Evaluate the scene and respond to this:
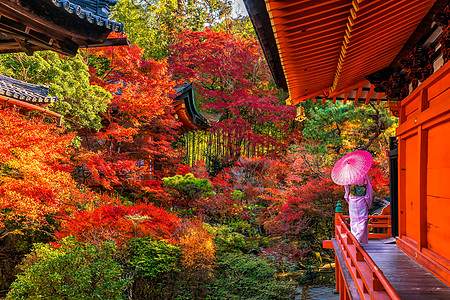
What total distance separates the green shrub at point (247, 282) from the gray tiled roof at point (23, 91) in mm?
5831

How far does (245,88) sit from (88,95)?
10.1 m

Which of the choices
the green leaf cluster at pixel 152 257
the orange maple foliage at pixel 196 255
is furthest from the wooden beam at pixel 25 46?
the orange maple foliage at pixel 196 255

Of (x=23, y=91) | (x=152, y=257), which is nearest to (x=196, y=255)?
(x=152, y=257)

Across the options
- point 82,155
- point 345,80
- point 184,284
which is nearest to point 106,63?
point 82,155

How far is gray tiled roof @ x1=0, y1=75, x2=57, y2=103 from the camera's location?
684 cm

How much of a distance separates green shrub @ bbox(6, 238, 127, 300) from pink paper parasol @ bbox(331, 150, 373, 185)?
14.3 ft

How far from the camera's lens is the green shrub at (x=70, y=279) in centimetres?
600

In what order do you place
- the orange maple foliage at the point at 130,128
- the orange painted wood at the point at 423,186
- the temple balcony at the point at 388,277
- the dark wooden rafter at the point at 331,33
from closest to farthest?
the dark wooden rafter at the point at 331,33 < the temple balcony at the point at 388,277 < the orange painted wood at the point at 423,186 < the orange maple foliage at the point at 130,128

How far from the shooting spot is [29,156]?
7352 millimetres

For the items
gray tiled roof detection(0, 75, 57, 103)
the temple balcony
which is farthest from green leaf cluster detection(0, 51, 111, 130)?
the temple balcony

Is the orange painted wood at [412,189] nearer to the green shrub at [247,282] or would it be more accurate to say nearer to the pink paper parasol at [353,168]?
the pink paper parasol at [353,168]

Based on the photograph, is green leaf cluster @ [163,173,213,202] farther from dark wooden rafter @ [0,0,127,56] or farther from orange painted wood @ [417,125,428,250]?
dark wooden rafter @ [0,0,127,56]

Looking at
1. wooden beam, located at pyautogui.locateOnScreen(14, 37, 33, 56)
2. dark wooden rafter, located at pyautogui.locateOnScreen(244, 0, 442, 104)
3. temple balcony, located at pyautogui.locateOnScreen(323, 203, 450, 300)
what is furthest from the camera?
wooden beam, located at pyautogui.locateOnScreen(14, 37, 33, 56)

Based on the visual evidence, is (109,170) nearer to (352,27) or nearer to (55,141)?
(55,141)
